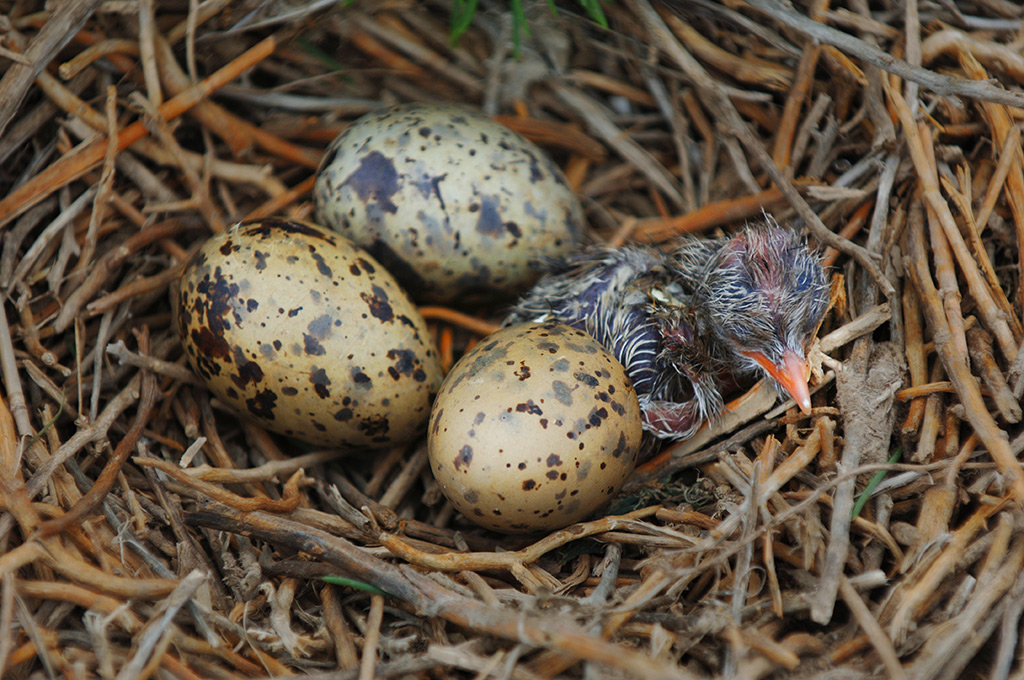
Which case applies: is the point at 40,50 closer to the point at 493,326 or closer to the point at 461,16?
the point at 461,16

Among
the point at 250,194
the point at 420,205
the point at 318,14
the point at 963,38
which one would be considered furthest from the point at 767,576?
the point at 318,14

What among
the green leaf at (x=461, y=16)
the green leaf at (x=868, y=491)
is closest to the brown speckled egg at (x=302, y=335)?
the green leaf at (x=461, y=16)

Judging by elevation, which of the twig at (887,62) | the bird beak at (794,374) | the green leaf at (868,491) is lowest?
the green leaf at (868,491)

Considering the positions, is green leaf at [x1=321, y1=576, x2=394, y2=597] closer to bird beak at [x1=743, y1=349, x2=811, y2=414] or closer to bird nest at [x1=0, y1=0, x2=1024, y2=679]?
bird nest at [x1=0, y1=0, x2=1024, y2=679]

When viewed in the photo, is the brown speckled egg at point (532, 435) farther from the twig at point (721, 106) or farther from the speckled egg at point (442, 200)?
the twig at point (721, 106)

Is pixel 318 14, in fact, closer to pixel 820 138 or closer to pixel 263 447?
pixel 263 447

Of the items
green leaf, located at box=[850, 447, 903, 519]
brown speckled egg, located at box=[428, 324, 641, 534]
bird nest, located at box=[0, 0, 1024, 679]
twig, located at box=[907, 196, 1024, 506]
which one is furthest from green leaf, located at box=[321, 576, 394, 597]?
twig, located at box=[907, 196, 1024, 506]

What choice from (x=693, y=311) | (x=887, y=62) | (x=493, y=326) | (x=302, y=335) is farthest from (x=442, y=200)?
(x=887, y=62)
